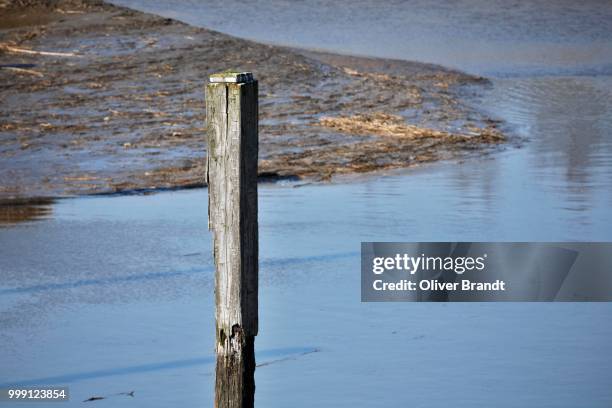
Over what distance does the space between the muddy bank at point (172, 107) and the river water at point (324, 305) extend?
123 cm

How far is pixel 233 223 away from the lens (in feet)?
19.9

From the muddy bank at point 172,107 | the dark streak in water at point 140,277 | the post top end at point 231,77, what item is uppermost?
the post top end at point 231,77

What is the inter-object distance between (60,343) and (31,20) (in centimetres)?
2196

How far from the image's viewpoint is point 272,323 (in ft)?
26.6

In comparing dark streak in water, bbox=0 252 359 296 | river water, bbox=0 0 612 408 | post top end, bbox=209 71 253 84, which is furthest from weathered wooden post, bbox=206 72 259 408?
dark streak in water, bbox=0 252 359 296

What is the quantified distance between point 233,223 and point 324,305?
2616mm

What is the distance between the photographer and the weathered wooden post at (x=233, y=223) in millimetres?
6051

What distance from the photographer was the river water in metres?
7.01

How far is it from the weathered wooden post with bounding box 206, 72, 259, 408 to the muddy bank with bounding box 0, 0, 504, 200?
720 centimetres

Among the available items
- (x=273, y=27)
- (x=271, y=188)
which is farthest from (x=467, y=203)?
(x=273, y=27)

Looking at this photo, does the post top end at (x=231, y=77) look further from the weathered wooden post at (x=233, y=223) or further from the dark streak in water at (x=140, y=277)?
the dark streak in water at (x=140, y=277)

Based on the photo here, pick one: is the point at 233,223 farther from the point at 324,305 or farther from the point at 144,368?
the point at 324,305

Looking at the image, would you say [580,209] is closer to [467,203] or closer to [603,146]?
[467,203]

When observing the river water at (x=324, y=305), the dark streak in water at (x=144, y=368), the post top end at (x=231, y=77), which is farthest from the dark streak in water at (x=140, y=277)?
the post top end at (x=231, y=77)
